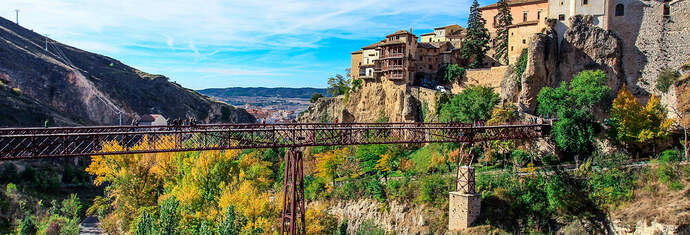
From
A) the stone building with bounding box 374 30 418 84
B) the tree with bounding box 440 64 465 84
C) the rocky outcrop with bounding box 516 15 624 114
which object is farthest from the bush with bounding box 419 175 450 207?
the stone building with bounding box 374 30 418 84

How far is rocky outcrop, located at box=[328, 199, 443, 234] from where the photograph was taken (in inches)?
1240

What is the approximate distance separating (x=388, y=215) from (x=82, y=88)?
Result: 77090 millimetres

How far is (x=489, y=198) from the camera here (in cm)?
2995

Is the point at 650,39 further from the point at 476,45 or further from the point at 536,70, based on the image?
the point at 476,45

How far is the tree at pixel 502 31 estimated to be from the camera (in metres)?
48.5

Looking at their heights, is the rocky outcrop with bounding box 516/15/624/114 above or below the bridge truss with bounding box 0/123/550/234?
above

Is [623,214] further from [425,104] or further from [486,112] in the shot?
[425,104]

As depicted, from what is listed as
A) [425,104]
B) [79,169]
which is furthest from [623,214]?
[79,169]

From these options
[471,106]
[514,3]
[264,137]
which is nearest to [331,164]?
[471,106]

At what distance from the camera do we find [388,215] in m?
34.1

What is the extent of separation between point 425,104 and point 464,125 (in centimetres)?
1742

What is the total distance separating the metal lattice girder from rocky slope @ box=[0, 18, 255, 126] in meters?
47.7

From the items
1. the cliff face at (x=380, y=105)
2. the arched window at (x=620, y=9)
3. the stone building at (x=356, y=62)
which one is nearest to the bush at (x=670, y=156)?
the arched window at (x=620, y=9)

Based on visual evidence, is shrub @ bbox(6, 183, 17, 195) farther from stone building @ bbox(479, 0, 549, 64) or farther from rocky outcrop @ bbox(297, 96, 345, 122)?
stone building @ bbox(479, 0, 549, 64)
